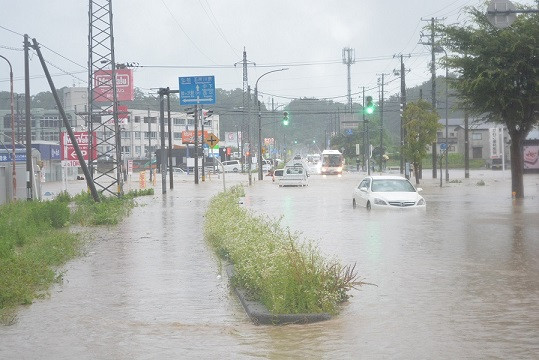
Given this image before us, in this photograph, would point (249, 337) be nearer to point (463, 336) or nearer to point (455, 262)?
point (463, 336)

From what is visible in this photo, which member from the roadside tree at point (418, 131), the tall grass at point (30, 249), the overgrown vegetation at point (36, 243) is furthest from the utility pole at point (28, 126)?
the roadside tree at point (418, 131)

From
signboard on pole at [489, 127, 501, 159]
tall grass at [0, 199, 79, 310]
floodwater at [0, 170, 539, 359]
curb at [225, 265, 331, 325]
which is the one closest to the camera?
floodwater at [0, 170, 539, 359]

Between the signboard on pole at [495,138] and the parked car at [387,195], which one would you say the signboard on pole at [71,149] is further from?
the signboard on pole at [495,138]

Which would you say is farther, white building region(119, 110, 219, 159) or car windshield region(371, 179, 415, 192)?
white building region(119, 110, 219, 159)

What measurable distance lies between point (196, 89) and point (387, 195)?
19.9m

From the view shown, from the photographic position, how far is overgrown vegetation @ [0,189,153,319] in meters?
12.1

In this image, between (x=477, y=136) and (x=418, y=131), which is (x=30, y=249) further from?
(x=477, y=136)

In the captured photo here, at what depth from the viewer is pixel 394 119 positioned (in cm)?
16625

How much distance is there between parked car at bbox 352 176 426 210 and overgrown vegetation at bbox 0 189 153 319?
8.64 metres

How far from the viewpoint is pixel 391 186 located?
1195 inches

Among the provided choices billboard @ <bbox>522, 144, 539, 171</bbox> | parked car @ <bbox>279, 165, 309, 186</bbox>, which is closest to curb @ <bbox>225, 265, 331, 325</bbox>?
parked car @ <bbox>279, 165, 309, 186</bbox>

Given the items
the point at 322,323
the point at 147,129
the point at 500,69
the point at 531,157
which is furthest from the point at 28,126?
the point at 147,129

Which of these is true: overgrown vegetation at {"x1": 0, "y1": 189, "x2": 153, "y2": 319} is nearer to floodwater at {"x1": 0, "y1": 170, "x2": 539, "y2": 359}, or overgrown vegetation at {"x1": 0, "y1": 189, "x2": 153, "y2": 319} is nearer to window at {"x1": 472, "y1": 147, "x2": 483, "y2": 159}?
floodwater at {"x1": 0, "y1": 170, "x2": 539, "y2": 359}

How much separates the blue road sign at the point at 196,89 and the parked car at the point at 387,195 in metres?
16.5
